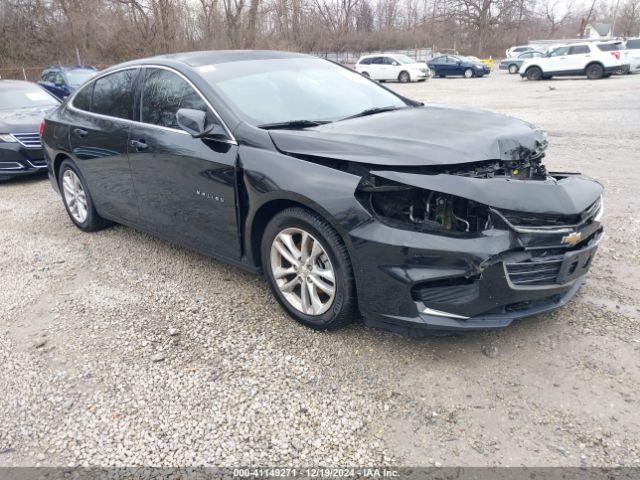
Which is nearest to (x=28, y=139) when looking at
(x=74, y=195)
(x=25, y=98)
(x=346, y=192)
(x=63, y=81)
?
(x=25, y=98)

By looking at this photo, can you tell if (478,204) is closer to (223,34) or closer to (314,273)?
(314,273)

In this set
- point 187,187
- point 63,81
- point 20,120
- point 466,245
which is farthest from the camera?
point 63,81

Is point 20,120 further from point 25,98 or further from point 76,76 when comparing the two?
point 76,76

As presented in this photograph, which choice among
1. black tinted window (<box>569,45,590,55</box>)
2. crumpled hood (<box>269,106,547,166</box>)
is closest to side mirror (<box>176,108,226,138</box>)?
crumpled hood (<box>269,106,547,166</box>)

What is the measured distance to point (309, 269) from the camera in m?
3.12

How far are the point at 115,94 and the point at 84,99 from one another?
69 cm

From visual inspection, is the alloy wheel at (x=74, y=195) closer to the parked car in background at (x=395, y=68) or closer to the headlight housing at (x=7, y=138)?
the headlight housing at (x=7, y=138)

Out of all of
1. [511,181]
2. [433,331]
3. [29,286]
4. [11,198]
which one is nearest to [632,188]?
[511,181]

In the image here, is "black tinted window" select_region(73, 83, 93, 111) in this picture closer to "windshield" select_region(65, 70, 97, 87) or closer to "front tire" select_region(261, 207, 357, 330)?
"front tire" select_region(261, 207, 357, 330)

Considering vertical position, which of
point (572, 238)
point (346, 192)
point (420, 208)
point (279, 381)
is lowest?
point (279, 381)

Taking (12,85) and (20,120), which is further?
Result: (12,85)

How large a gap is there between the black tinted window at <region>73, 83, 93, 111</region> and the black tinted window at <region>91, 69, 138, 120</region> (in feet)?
0.33

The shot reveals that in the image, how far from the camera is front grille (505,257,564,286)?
2.61 metres

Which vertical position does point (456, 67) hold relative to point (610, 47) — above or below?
below
